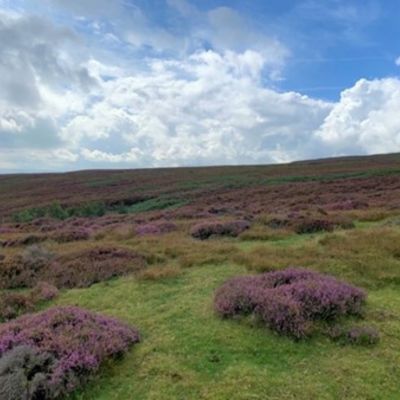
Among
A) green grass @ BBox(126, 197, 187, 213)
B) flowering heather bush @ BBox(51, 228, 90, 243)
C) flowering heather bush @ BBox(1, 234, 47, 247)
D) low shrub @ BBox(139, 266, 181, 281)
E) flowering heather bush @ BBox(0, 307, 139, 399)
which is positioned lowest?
green grass @ BBox(126, 197, 187, 213)

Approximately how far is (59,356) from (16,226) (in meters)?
30.1

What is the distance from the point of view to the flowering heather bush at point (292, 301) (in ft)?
27.3

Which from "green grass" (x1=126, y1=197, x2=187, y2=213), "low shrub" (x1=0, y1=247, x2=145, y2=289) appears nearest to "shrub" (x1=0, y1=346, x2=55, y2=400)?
"low shrub" (x1=0, y1=247, x2=145, y2=289)

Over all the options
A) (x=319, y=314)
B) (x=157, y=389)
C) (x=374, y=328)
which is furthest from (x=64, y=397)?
(x=374, y=328)

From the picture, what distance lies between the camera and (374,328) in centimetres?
838

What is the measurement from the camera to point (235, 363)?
7.37 m

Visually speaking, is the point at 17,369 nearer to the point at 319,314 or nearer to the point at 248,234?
the point at 319,314

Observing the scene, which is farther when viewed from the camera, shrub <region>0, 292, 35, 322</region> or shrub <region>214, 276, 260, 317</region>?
shrub <region>0, 292, 35, 322</region>

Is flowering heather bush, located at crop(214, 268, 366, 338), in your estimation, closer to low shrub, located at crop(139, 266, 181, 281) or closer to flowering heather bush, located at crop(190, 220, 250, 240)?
low shrub, located at crop(139, 266, 181, 281)

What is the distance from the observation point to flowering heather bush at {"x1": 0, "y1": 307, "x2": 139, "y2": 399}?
22.4 ft

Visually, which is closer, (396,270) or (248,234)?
(396,270)

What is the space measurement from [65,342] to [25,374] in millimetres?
807

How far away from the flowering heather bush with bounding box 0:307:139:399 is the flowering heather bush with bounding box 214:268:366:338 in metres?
2.12

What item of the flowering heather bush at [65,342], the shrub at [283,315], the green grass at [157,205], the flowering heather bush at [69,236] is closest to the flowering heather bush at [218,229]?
the flowering heather bush at [69,236]
